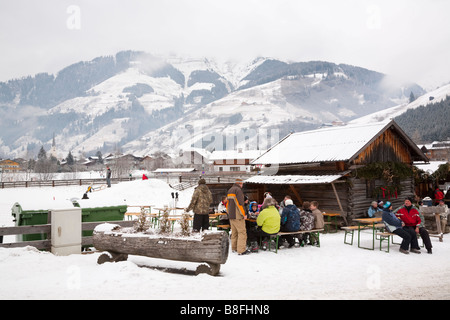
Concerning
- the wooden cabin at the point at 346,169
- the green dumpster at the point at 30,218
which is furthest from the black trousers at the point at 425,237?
the green dumpster at the point at 30,218

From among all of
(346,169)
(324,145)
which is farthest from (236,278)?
(324,145)

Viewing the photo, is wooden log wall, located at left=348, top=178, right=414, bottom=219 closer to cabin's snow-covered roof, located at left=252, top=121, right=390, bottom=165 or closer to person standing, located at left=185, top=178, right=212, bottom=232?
cabin's snow-covered roof, located at left=252, top=121, right=390, bottom=165

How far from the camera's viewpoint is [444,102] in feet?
432

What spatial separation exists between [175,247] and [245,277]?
1.58m

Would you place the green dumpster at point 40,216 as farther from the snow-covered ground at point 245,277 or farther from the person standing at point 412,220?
the person standing at point 412,220

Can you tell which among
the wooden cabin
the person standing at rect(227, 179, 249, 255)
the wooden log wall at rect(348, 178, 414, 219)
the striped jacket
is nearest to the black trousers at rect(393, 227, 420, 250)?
the person standing at rect(227, 179, 249, 255)

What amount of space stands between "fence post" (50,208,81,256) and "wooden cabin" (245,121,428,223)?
33.8 feet

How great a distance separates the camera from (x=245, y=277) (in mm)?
6980

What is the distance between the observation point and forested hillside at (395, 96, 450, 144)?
372 ft

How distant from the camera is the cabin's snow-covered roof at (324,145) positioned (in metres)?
16.4

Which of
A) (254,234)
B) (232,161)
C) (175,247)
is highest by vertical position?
(232,161)

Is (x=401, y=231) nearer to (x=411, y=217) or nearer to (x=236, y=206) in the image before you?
(x=411, y=217)
